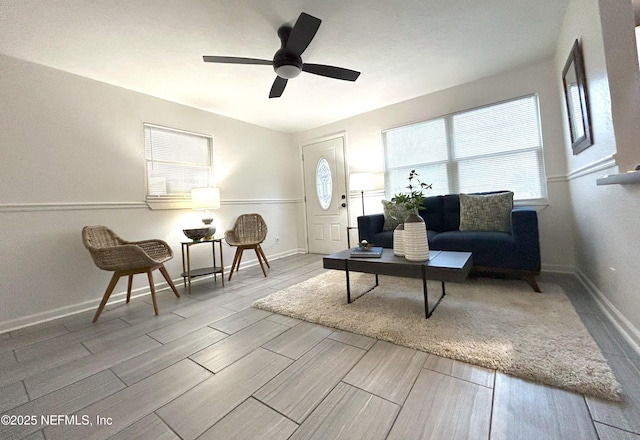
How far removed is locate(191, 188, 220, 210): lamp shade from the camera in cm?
300

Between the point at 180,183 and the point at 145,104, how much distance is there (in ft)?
3.16

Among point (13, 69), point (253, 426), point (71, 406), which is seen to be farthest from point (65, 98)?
point (253, 426)

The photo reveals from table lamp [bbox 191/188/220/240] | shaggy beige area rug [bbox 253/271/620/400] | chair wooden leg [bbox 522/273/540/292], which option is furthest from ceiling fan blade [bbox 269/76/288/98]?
chair wooden leg [bbox 522/273/540/292]

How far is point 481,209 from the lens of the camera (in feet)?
8.58

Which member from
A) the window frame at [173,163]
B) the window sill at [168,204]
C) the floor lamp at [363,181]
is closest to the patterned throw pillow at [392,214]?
the floor lamp at [363,181]

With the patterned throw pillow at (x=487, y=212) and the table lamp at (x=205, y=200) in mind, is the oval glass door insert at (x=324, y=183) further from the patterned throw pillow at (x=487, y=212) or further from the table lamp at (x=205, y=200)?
the patterned throw pillow at (x=487, y=212)

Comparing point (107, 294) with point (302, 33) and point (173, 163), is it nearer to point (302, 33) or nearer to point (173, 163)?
point (173, 163)

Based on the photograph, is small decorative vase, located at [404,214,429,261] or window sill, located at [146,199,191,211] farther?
window sill, located at [146,199,191,211]

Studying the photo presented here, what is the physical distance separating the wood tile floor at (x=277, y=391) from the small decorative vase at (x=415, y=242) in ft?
2.11

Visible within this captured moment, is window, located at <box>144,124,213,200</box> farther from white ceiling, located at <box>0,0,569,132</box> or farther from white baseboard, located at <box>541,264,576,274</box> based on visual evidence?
white baseboard, located at <box>541,264,576,274</box>

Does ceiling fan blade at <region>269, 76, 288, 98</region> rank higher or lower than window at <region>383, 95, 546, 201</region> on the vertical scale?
higher

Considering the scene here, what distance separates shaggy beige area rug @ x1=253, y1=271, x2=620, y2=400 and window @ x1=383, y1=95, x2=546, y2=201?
1334 mm

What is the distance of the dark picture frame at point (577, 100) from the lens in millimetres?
1746

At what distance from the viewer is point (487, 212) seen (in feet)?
8.46
